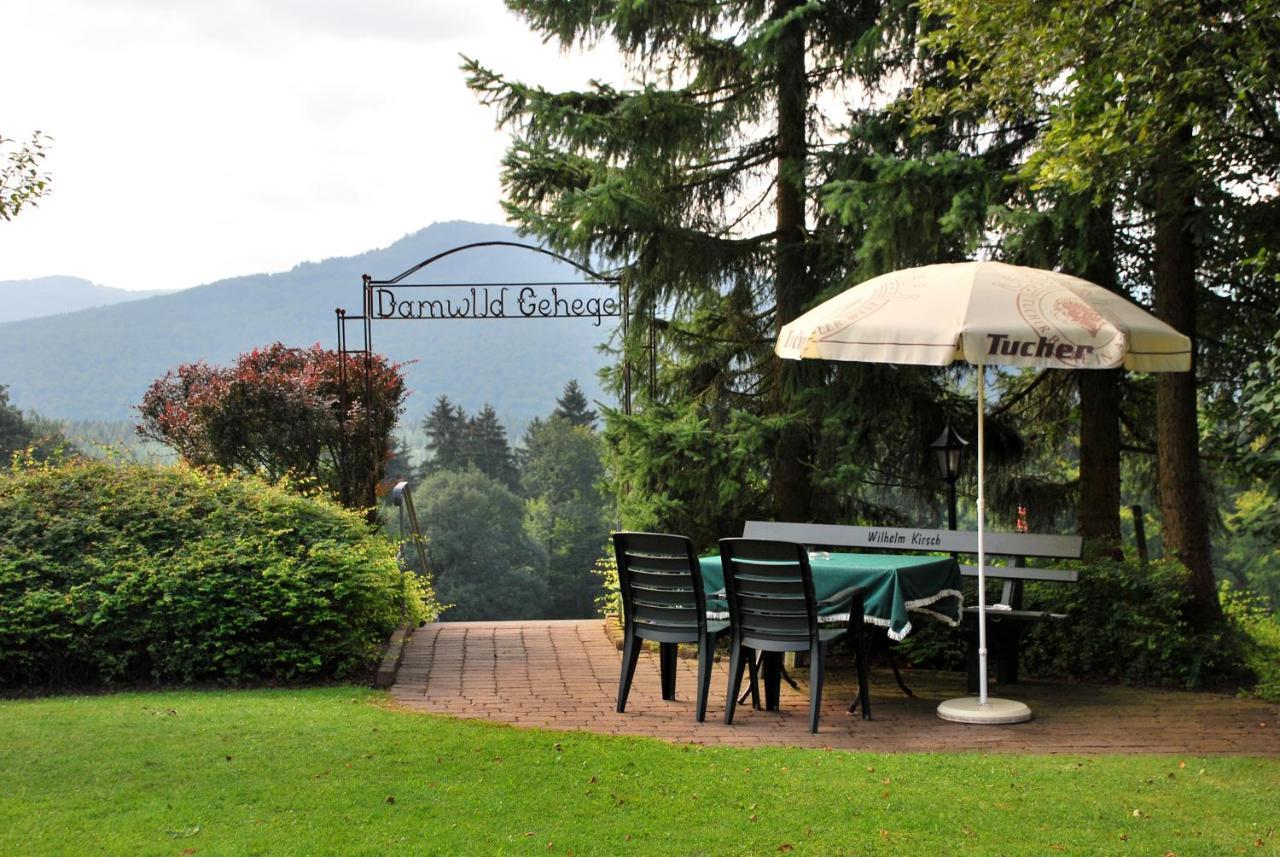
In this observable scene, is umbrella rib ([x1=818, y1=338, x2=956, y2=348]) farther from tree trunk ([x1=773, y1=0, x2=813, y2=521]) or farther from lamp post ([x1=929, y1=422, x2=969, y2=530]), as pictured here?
tree trunk ([x1=773, y1=0, x2=813, y2=521])

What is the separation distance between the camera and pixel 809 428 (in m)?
10.1

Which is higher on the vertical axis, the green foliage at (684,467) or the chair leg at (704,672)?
the green foliage at (684,467)

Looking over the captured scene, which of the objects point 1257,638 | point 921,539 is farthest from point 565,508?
point 921,539

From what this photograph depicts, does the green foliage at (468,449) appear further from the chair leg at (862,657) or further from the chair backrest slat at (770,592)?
the chair backrest slat at (770,592)

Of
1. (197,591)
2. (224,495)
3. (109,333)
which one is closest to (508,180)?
(224,495)

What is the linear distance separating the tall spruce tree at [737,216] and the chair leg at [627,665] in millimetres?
2972

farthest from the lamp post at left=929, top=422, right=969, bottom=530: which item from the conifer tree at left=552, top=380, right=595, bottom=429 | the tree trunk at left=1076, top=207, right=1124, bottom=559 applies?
the conifer tree at left=552, top=380, right=595, bottom=429

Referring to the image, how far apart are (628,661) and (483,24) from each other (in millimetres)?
6422

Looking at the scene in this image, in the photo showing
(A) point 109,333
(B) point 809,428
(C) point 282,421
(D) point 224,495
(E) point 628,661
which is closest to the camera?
(E) point 628,661

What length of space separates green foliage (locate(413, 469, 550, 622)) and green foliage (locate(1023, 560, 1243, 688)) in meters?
44.5

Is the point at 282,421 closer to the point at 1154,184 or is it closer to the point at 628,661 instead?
the point at 628,661

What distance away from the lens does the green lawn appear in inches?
154

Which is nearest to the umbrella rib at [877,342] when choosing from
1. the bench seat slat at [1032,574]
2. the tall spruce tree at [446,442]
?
the bench seat slat at [1032,574]

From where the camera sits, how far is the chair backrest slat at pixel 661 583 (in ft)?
20.5
